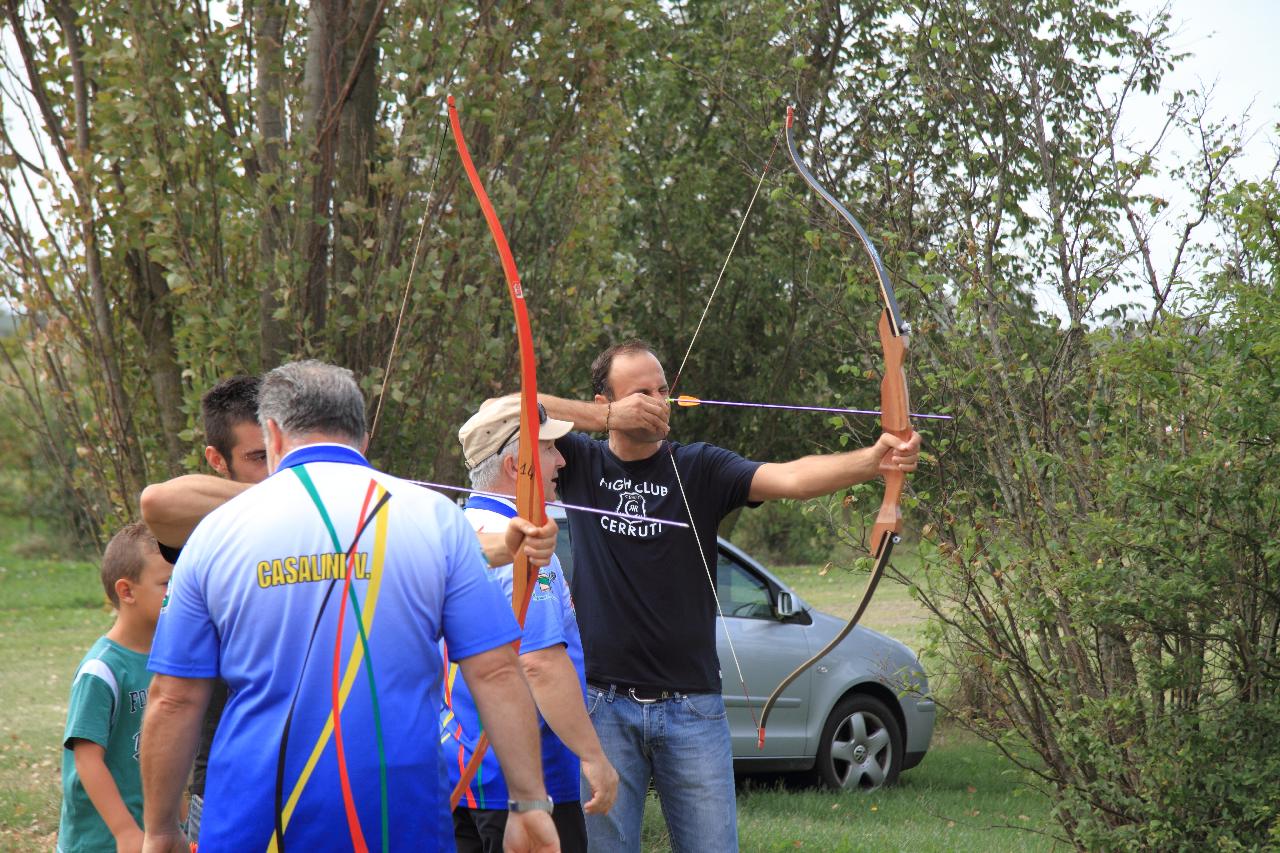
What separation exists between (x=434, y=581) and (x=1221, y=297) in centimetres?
316

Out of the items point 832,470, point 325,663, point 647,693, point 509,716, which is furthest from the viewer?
point 647,693

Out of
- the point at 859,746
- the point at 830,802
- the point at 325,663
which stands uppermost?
the point at 325,663

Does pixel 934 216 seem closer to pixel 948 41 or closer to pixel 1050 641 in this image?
pixel 948 41

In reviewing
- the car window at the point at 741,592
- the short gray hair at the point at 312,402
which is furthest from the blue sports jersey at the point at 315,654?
the car window at the point at 741,592

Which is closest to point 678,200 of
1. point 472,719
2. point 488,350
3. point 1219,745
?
point 488,350

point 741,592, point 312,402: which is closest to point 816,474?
point 312,402

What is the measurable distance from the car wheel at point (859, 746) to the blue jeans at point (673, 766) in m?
4.71

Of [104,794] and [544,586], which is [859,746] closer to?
[544,586]

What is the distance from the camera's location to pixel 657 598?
11.8 ft

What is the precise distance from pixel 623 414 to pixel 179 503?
1212 mm

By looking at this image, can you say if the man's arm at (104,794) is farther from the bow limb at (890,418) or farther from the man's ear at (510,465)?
the bow limb at (890,418)

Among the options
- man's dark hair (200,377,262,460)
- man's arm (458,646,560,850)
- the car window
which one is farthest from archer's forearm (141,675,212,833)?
the car window

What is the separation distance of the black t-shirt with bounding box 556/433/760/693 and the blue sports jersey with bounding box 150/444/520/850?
46.5 inches

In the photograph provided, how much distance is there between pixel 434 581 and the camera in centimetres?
241
